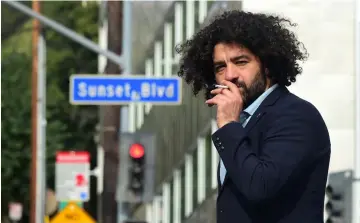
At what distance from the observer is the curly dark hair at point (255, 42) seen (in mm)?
2539

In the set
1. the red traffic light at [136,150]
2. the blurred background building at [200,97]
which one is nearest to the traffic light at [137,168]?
the red traffic light at [136,150]

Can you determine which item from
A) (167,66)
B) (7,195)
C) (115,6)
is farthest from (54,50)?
(115,6)

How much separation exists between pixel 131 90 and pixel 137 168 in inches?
39.7

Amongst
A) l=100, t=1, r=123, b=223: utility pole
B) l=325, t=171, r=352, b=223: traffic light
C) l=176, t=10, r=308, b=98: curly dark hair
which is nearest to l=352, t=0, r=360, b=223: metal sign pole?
l=325, t=171, r=352, b=223: traffic light

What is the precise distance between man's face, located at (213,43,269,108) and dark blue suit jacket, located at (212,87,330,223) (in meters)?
0.04

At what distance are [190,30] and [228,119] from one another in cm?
1789

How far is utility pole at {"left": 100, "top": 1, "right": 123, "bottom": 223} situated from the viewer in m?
15.3

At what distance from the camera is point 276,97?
253 cm

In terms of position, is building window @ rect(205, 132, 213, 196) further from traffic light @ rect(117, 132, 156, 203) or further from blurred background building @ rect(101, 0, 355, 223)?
traffic light @ rect(117, 132, 156, 203)

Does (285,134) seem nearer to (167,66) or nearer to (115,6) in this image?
(115,6)

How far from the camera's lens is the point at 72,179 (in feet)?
55.9

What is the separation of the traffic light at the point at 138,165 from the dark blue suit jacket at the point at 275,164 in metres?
10.0

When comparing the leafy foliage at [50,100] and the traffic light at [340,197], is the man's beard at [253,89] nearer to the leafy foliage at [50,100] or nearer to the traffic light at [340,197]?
the traffic light at [340,197]

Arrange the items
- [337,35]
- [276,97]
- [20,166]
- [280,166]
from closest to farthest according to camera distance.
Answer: [280,166] < [276,97] < [337,35] < [20,166]
